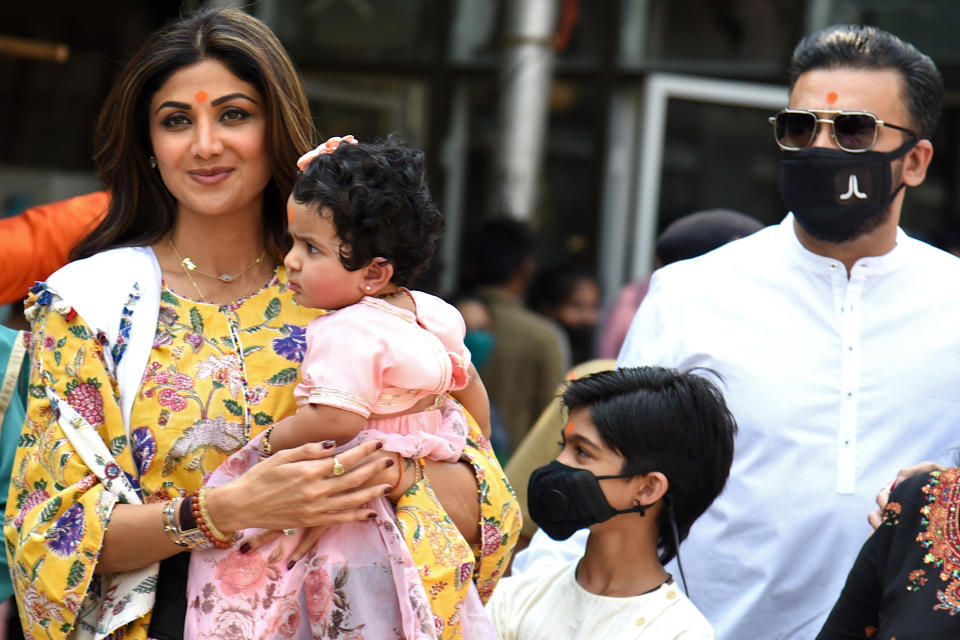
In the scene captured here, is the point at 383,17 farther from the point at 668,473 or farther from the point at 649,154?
the point at 668,473

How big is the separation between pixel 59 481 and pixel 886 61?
2.06 meters

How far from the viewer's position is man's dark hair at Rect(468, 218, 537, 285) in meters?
6.23

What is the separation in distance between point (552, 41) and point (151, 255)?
208 inches

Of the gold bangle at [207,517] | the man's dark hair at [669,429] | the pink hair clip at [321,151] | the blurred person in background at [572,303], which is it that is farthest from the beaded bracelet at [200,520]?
the blurred person in background at [572,303]

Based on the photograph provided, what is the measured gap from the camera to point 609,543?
2.57m

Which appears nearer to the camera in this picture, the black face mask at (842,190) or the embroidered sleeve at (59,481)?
the embroidered sleeve at (59,481)

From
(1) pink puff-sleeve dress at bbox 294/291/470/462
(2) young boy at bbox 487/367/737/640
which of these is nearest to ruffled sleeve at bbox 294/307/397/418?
(1) pink puff-sleeve dress at bbox 294/291/470/462

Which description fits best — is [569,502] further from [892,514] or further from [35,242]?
[35,242]

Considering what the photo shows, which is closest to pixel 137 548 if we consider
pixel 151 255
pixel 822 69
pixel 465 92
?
pixel 151 255

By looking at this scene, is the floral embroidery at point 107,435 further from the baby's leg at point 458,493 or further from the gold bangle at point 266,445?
the baby's leg at point 458,493

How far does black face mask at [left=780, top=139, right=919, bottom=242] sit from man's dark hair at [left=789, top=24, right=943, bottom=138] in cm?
10

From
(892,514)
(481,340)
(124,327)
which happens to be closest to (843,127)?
(892,514)

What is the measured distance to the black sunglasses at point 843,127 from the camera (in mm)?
2941

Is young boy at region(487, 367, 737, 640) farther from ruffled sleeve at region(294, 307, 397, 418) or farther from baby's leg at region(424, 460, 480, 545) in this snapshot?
ruffled sleeve at region(294, 307, 397, 418)
